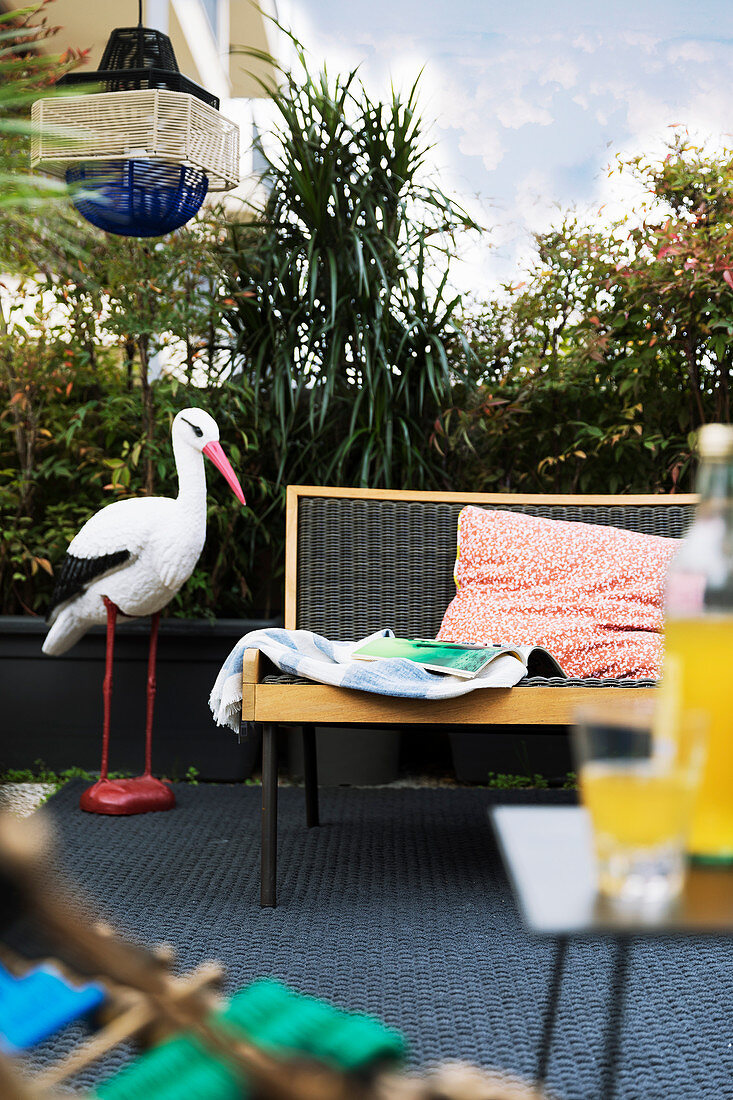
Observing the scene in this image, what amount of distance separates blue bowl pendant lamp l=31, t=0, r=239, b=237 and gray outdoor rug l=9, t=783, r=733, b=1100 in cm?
156

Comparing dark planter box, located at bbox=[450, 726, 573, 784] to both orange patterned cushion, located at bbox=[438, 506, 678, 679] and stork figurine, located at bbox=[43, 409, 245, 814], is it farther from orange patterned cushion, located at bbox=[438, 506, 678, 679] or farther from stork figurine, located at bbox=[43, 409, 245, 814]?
stork figurine, located at bbox=[43, 409, 245, 814]

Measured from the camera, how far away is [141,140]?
2.45 metres

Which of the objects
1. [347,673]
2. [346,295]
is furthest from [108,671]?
[346,295]

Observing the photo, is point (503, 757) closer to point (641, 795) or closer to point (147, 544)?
point (147, 544)

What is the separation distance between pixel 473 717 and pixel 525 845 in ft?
3.65

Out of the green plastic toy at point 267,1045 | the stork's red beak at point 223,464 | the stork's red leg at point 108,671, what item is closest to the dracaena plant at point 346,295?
the stork's red beak at point 223,464

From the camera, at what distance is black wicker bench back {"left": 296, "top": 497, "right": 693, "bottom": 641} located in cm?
256

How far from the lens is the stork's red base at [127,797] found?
2604 mm

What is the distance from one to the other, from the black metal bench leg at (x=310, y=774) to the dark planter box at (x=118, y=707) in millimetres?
577

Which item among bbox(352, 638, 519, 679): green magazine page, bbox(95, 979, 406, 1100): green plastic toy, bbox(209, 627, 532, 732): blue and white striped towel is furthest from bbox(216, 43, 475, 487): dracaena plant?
bbox(95, 979, 406, 1100): green plastic toy

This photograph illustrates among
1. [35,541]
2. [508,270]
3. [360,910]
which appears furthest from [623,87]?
[360,910]

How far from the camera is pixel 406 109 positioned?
309 cm

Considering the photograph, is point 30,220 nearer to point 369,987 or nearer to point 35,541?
point 369,987

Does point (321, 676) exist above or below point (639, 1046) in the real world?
above
